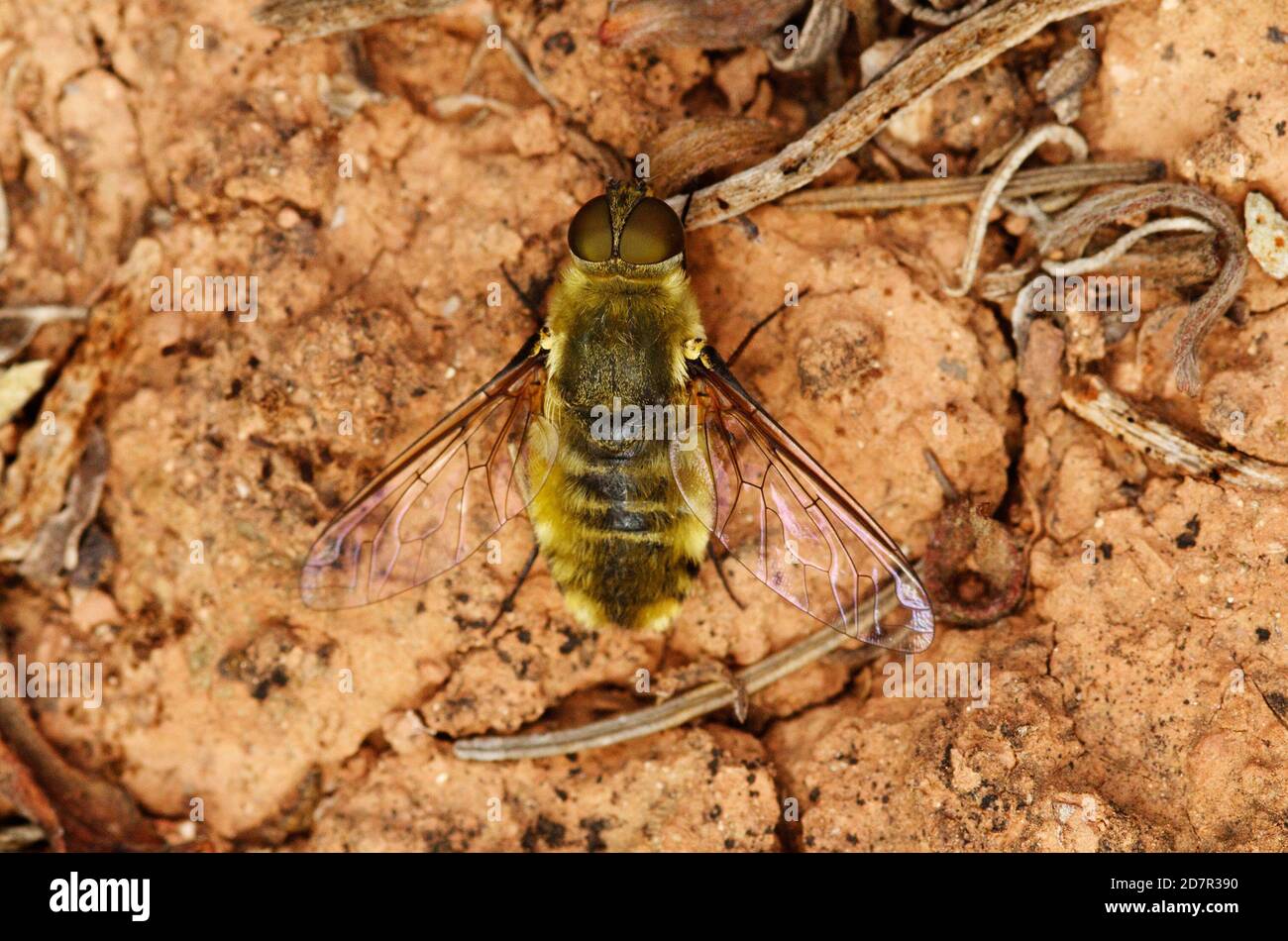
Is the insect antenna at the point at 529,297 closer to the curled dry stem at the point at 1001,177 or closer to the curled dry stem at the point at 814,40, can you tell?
the curled dry stem at the point at 814,40

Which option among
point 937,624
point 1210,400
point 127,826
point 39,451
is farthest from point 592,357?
point 127,826

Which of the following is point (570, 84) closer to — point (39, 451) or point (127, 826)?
point (39, 451)

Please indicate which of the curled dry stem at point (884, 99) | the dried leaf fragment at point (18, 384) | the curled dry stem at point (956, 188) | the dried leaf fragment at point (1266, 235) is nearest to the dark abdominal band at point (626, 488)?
the curled dry stem at point (884, 99)

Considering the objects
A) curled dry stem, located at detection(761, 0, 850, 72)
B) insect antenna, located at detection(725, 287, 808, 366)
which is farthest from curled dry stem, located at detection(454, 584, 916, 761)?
curled dry stem, located at detection(761, 0, 850, 72)

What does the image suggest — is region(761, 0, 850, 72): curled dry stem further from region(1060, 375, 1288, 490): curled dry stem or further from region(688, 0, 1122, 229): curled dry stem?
region(1060, 375, 1288, 490): curled dry stem

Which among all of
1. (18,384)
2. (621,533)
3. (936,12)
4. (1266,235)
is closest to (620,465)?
(621,533)
